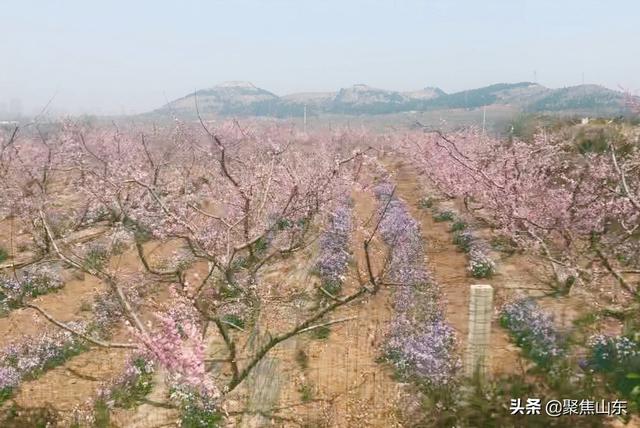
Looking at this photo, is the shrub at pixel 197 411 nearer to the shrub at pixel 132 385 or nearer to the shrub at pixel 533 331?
the shrub at pixel 132 385

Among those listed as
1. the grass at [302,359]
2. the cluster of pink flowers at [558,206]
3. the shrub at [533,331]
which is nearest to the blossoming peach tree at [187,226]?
the grass at [302,359]

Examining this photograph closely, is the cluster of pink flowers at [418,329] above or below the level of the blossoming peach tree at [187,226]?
below

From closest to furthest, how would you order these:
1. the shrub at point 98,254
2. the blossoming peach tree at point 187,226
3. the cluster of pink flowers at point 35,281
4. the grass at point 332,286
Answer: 1. the blossoming peach tree at point 187,226
2. the grass at point 332,286
3. the cluster of pink flowers at point 35,281
4. the shrub at point 98,254

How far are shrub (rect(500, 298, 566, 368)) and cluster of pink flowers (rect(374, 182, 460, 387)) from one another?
1321 millimetres

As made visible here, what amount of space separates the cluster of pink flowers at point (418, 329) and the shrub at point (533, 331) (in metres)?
1.32

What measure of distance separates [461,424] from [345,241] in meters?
10.6

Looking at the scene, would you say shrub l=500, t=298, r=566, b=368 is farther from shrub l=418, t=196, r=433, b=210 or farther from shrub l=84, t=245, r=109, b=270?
shrub l=418, t=196, r=433, b=210

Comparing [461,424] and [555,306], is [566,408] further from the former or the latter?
[555,306]

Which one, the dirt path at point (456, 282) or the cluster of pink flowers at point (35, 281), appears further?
the cluster of pink flowers at point (35, 281)

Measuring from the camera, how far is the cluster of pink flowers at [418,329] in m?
8.47

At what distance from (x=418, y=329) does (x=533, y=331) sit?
6.80 ft

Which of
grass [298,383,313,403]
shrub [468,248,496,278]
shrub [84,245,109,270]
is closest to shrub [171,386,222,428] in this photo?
grass [298,383,313,403]

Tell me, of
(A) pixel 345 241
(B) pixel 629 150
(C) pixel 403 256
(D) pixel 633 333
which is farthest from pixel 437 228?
(D) pixel 633 333

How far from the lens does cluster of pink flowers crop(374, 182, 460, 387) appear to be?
333 inches
